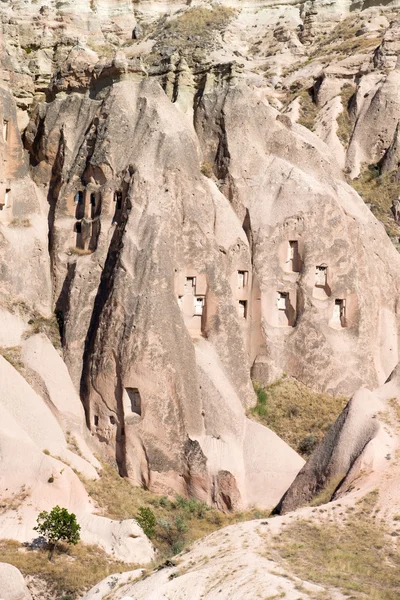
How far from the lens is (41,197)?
129 feet

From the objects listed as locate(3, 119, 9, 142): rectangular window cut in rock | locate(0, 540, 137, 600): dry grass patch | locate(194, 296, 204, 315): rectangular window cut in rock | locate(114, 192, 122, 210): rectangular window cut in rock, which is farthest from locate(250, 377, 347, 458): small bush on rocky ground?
locate(3, 119, 9, 142): rectangular window cut in rock

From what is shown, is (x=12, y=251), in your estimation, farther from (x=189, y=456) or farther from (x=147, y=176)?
(x=189, y=456)

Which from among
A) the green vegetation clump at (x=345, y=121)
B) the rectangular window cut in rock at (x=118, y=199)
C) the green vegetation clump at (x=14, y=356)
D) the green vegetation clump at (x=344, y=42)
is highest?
the green vegetation clump at (x=344, y=42)

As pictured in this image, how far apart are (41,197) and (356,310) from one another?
12.9 meters

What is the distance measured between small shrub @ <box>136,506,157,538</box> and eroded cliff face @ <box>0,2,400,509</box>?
8.51 ft

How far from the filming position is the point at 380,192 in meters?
52.2

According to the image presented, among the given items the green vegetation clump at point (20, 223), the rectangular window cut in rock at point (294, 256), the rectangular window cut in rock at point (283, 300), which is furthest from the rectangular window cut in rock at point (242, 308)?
the green vegetation clump at point (20, 223)

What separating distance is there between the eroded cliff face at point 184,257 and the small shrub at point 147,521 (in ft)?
8.51

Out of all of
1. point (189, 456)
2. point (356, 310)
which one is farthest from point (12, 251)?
point (356, 310)

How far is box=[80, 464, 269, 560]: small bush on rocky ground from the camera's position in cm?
2977

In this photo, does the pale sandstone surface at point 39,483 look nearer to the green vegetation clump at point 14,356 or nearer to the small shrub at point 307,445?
the green vegetation clump at point 14,356

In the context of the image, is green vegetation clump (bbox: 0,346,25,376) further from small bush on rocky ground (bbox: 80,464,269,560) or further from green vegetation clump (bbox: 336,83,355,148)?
green vegetation clump (bbox: 336,83,355,148)

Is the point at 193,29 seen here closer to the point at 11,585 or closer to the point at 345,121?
the point at 345,121

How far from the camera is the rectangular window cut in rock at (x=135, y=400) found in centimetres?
3325
